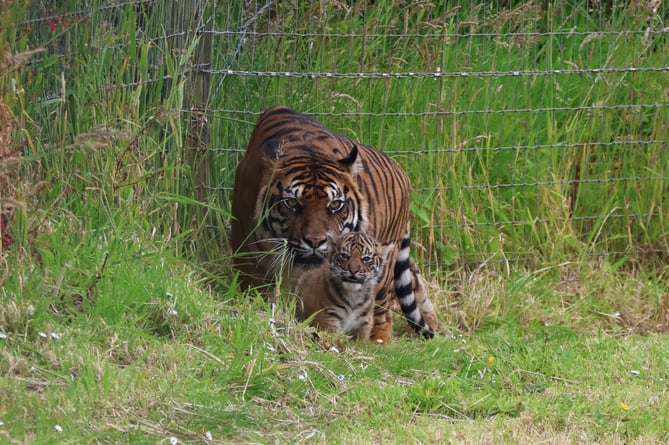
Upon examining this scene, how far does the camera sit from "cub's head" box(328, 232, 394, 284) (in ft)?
19.6

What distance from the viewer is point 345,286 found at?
614 cm

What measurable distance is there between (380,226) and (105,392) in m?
2.57

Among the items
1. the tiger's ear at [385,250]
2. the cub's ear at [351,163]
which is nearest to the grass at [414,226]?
the tiger's ear at [385,250]

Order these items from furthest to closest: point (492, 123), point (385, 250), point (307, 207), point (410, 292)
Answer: point (492, 123) → point (410, 292) → point (385, 250) → point (307, 207)

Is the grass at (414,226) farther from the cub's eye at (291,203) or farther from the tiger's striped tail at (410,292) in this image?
the cub's eye at (291,203)

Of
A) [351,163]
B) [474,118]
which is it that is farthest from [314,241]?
[474,118]

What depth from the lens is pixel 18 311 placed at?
15.6 feet

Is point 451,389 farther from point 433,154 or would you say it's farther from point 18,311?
point 433,154

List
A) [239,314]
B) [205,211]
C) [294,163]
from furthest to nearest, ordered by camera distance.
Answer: [205,211]
[294,163]
[239,314]

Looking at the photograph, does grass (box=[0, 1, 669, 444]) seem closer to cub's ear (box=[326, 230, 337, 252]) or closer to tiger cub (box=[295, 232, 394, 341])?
tiger cub (box=[295, 232, 394, 341])

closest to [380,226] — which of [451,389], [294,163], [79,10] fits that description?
[294,163]

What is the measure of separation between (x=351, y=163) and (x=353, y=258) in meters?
0.57

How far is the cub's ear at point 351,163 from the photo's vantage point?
612 centimetres

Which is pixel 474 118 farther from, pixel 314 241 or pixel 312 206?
pixel 314 241
